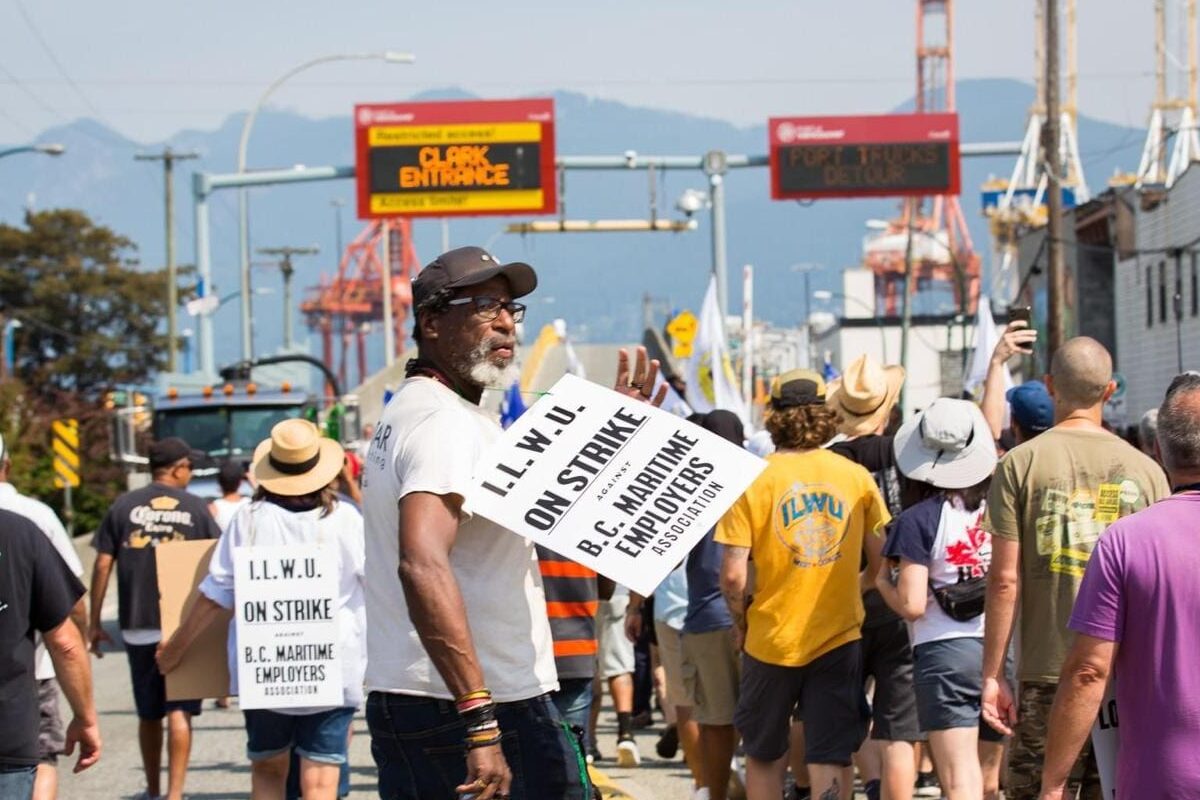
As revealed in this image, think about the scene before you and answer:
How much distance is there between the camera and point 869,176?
31547mm

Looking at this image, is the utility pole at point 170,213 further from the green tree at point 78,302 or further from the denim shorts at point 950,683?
the denim shorts at point 950,683

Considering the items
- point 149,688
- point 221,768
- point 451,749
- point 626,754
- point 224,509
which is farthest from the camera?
point 224,509

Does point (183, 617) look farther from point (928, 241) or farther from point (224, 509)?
point (928, 241)

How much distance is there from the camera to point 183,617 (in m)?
8.37

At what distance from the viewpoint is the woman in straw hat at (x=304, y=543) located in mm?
7926

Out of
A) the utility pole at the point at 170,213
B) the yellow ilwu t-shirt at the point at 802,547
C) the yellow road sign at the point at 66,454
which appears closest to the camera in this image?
the yellow ilwu t-shirt at the point at 802,547

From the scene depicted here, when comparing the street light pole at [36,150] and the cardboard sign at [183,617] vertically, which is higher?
the street light pole at [36,150]

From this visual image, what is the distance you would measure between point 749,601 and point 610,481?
9.33 feet

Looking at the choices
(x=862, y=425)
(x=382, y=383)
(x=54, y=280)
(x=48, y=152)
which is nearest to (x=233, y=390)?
(x=48, y=152)

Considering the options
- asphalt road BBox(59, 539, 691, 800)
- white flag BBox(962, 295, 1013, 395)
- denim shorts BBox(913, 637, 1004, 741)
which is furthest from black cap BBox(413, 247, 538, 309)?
white flag BBox(962, 295, 1013, 395)

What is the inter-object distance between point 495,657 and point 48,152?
94.6ft

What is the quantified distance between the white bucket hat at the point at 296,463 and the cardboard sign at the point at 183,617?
587 millimetres

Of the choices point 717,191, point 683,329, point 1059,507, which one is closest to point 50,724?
point 1059,507

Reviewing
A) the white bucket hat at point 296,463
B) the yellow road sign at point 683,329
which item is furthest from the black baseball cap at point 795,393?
the yellow road sign at point 683,329
